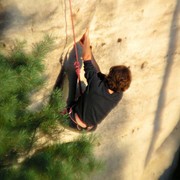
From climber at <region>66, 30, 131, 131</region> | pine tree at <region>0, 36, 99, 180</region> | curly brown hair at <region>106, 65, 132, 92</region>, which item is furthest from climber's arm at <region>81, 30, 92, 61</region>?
pine tree at <region>0, 36, 99, 180</region>

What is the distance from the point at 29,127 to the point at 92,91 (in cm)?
48

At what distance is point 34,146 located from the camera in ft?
6.88

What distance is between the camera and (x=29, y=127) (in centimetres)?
199

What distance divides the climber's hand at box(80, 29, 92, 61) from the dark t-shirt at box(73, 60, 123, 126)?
0.03 metres

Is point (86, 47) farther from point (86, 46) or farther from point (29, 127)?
point (29, 127)

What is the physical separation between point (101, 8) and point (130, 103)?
88 centimetres

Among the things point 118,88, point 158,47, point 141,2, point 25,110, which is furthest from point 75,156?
point 158,47

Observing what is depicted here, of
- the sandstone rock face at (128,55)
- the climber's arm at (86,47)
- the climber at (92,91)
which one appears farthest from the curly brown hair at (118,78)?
the sandstone rock face at (128,55)

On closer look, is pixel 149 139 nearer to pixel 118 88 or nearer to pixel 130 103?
pixel 130 103

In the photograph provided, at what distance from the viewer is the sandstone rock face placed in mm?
2203

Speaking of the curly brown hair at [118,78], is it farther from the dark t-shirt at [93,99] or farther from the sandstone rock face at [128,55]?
the sandstone rock face at [128,55]

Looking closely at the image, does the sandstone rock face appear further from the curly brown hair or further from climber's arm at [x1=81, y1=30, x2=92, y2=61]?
the curly brown hair

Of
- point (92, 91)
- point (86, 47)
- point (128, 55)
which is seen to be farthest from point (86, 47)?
point (128, 55)

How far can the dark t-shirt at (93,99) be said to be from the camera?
2342 millimetres
